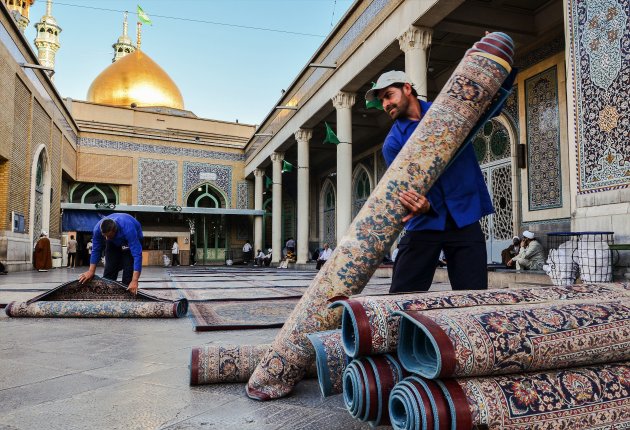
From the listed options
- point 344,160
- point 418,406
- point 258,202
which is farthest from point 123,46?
point 418,406

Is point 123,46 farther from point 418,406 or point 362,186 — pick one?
point 418,406

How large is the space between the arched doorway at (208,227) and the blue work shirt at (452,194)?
769 inches

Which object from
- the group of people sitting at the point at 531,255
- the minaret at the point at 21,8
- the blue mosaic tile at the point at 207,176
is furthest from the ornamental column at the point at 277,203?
the minaret at the point at 21,8

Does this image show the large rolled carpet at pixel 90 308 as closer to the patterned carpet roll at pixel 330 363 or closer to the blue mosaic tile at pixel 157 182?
the patterned carpet roll at pixel 330 363

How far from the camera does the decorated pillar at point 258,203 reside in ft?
67.6

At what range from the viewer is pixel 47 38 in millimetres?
33812

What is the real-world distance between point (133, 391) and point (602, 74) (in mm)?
4763

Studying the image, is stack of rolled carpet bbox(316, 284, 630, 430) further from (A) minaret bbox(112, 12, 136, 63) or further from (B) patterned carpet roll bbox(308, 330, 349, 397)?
(A) minaret bbox(112, 12, 136, 63)

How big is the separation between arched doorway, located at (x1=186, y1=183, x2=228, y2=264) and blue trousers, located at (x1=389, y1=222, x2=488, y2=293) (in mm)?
19520

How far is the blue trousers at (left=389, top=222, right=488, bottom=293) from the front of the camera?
6.40ft

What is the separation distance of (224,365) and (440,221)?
1051 millimetres

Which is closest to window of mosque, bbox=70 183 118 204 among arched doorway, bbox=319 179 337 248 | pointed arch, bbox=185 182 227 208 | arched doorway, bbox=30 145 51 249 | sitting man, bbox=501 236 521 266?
pointed arch, bbox=185 182 227 208

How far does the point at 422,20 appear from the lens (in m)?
7.79

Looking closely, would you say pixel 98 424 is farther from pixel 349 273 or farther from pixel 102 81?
pixel 102 81
